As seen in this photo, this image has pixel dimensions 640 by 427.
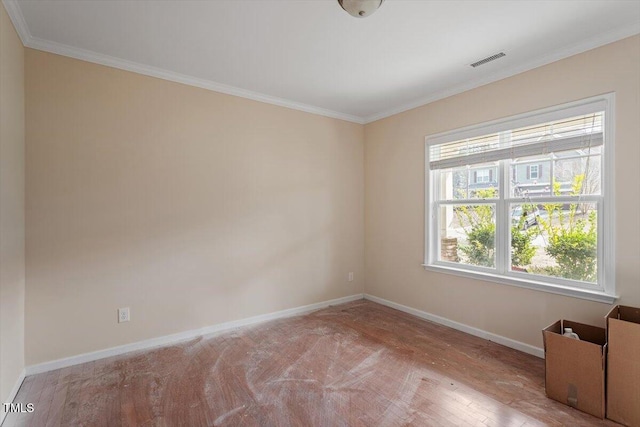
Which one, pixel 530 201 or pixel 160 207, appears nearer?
pixel 530 201

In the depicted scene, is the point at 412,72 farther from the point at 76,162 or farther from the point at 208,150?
the point at 76,162

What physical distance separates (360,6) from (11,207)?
8.80 feet

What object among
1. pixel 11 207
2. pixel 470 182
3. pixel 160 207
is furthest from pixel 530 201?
pixel 11 207

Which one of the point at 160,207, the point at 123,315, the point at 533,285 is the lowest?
the point at 123,315

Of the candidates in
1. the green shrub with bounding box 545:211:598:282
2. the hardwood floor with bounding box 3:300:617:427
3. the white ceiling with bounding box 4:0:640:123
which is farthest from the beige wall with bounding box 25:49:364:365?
the green shrub with bounding box 545:211:598:282

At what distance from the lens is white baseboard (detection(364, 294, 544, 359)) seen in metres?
2.83

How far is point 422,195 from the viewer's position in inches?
149

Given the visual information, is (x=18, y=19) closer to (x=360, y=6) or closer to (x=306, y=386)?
(x=360, y=6)

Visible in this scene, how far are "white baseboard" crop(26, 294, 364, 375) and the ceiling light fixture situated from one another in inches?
123

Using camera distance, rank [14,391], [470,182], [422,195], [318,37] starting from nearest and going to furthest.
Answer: [14,391], [318,37], [470,182], [422,195]

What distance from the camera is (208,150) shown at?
3.33 metres

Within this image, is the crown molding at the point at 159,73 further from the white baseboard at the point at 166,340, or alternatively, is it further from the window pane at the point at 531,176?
the white baseboard at the point at 166,340

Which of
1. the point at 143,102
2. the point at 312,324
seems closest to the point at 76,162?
the point at 143,102

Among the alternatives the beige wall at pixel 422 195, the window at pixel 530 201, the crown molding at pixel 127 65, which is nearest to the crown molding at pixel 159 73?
the crown molding at pixel 127 65
